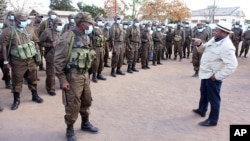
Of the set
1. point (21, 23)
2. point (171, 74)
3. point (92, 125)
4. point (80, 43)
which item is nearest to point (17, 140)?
point (92, 125)

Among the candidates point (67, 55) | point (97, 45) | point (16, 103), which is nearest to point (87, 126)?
point (67, 55)

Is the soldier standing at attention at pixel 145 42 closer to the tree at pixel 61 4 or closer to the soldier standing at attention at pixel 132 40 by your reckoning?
the soldier standing at attention at pixel 132 40

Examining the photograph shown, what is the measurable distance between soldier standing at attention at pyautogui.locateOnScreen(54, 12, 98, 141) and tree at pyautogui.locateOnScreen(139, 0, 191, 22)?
78.9 feet

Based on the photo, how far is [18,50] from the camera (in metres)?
5.32

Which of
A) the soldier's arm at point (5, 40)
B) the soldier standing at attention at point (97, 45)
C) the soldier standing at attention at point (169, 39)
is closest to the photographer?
the soldier's arm at point (5, 40)

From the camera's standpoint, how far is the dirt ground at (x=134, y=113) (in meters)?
4.41

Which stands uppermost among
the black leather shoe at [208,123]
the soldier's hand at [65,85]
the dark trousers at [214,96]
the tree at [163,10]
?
the tree at [163,10]

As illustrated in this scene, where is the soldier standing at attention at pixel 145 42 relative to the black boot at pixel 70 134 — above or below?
above

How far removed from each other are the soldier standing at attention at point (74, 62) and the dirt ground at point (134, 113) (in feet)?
2.40

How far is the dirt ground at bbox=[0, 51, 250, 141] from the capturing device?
4.41 metres

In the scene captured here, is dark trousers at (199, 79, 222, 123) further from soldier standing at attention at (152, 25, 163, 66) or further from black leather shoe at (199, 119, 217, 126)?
soldier standing at attention at (152, 25, 163, 66)

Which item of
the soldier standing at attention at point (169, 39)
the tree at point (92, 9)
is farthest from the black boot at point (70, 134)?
the tree at point (92, 9)

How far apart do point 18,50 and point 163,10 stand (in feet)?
77.6

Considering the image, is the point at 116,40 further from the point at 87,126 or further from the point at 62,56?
the point at 62,56
